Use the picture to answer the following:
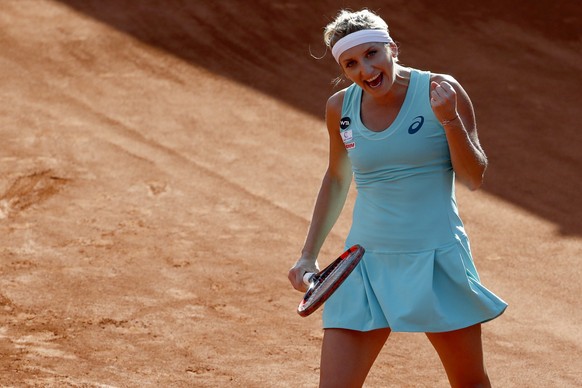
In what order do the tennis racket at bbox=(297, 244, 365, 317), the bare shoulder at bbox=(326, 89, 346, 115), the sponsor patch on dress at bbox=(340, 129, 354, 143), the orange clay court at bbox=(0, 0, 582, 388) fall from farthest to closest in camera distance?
the orange clay court at bbox=(0, 0, 582, 388) < the bare shoulder at bbox=(326, 89, 346, 115) < the sponsor patch on dress at bbox=(340, 129, 354, 143) < the tennis racket at bbox=(297, 244, 365, 317)

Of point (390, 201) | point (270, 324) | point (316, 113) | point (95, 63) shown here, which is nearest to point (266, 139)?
point (316, 113)

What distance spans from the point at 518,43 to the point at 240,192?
16.2 ft

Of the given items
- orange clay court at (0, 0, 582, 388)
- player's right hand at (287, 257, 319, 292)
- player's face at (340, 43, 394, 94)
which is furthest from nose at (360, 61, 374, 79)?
orange clay court at (0, 0, 582, 388)

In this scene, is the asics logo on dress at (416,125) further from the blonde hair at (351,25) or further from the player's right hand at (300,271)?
the player's right hand at (300,271)

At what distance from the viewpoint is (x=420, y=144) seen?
13.6ft

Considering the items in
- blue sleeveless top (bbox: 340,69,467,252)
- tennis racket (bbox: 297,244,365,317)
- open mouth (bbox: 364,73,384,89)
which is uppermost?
open mouth (bbox: 364,73,384,89)

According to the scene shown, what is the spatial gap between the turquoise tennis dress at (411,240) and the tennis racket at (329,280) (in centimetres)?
10

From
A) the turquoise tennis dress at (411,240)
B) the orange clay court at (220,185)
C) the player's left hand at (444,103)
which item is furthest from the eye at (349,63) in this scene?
the orange clay court at (220,185)

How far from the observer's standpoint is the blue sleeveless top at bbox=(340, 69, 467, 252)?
4.16m

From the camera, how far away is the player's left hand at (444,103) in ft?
12.9

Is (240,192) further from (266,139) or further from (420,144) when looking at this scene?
(420,144)

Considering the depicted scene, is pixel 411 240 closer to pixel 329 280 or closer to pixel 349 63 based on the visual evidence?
pixel 329 280

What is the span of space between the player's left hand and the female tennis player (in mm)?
113

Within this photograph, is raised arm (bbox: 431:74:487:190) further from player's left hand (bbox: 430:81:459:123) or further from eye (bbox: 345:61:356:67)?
eye (bbox: 345:61:356:67)
